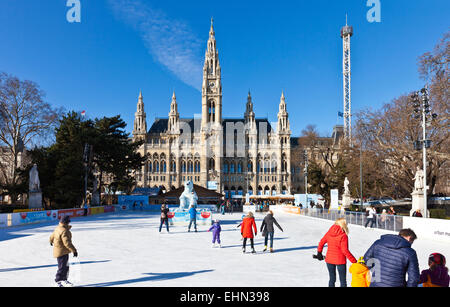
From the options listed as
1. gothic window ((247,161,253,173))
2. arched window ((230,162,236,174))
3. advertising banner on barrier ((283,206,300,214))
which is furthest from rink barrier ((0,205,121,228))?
gothic window ((247,161,253,173))

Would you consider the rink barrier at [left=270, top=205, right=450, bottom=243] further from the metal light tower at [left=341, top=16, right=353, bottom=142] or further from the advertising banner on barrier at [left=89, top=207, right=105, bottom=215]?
the metal light tower at [left=341, top=16, right=353, bottom=142]

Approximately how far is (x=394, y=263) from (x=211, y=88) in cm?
8762

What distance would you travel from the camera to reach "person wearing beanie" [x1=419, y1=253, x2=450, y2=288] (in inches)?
171

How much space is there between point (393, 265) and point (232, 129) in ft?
285

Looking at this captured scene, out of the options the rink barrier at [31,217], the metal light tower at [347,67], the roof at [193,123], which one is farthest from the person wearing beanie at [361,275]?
the metal light tower at [347,67]

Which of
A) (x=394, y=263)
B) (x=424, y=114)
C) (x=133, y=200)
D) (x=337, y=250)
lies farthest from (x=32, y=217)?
(x=424, y=114)

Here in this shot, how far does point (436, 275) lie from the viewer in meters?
4.39

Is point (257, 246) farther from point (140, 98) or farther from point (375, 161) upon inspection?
point (140, 98)

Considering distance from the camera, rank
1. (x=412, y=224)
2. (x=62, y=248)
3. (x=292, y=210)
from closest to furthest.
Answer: (x=62, y=248) < (x=412, y=224) < (x=292, y=210)

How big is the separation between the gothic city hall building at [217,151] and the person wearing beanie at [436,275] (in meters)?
78.9

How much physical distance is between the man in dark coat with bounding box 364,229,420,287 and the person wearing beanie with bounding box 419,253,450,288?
0.46 m

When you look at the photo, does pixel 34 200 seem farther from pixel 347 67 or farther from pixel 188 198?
pixel 347 67

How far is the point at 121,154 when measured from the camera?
137 feet
